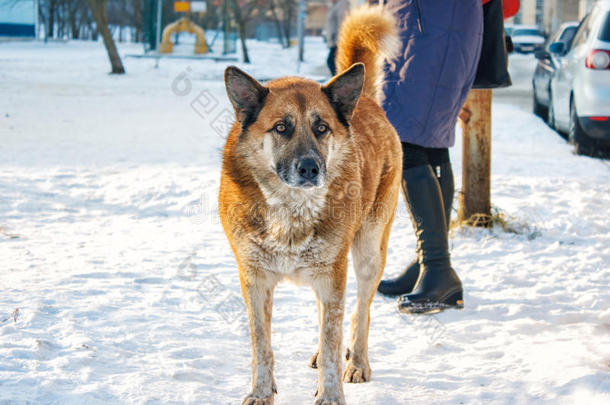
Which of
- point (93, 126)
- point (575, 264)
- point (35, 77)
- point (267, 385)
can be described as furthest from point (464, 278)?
point (35, 77)

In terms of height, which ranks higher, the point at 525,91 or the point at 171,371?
the point at 525,91

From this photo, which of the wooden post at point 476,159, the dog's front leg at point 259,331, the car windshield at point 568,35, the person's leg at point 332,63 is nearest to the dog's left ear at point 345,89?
the dog's front leg at point 259,331

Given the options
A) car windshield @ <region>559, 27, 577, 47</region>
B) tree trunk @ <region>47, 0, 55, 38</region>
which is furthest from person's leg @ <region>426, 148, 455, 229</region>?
tree trunk @ <region>47, 0, 55, 38</region>

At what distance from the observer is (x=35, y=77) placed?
1962 centimetres

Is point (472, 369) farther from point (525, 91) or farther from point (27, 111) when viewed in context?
point (525, 91)

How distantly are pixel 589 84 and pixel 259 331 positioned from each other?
6.58 meters

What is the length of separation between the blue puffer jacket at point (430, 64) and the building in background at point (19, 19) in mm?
44409

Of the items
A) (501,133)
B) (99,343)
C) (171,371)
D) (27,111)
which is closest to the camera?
(171,371)

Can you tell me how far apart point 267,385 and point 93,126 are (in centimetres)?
902

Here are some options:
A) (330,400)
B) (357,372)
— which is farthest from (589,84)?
(330,400)

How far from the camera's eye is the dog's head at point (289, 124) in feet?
9.00

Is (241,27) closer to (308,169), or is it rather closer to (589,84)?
(589,84)

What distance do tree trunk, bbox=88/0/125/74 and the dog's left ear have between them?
19167mm

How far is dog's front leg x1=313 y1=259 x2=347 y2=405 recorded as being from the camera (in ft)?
8.96
